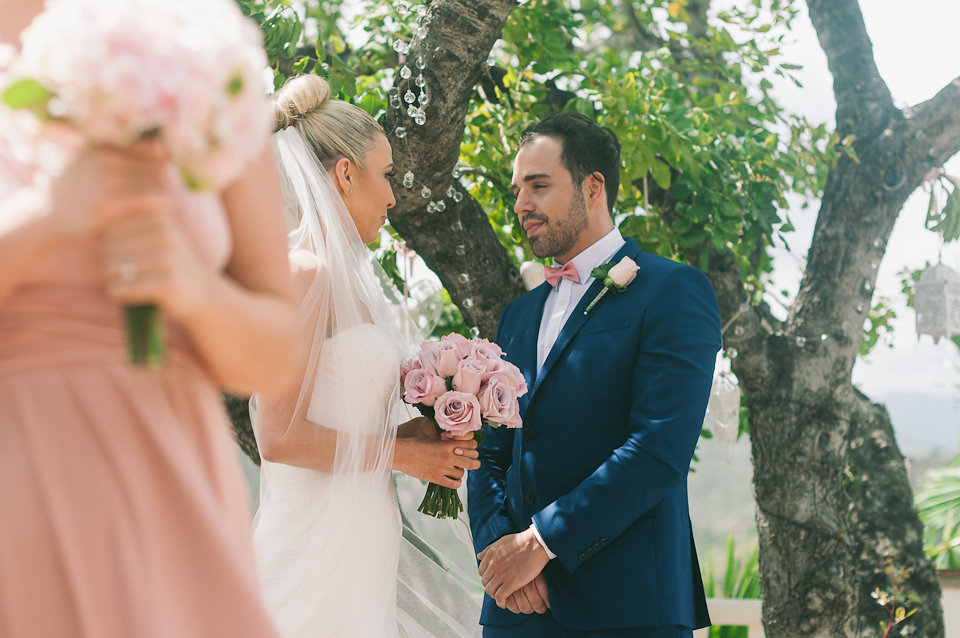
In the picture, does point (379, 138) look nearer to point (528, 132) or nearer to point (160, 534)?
point (528, 132)

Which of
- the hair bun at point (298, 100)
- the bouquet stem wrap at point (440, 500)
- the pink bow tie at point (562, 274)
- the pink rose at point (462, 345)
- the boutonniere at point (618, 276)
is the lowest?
the bouquet stem wrap at point (440, 500)

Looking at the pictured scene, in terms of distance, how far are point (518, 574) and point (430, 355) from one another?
0.74 meters

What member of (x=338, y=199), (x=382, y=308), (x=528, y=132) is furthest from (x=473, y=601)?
(x=528, y=132)

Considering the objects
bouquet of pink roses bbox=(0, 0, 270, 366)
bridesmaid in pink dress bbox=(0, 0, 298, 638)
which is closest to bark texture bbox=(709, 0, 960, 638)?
bridesmaid in pink dress bbox=(0, 0, 298, 638)

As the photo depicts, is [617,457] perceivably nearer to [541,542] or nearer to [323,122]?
[541,542]

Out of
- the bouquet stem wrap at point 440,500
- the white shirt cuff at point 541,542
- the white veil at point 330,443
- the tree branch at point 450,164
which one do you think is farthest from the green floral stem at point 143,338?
the tree branch at point 450,164

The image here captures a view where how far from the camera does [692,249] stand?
481 cm

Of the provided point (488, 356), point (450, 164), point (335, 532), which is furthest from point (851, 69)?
point (335, 532)

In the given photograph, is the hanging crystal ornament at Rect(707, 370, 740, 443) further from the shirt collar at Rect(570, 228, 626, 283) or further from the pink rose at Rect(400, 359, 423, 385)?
the pink rose at Rect(400, 359, 423, 385)

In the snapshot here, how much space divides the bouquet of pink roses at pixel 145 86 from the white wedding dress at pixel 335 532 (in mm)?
1673

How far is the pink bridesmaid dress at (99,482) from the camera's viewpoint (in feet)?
4.03

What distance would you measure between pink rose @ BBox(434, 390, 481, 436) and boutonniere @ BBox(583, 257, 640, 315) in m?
0.53

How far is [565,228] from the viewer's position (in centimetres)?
330

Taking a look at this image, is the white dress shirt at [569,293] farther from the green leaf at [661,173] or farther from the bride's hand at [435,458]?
the green leaf at [661,173]
